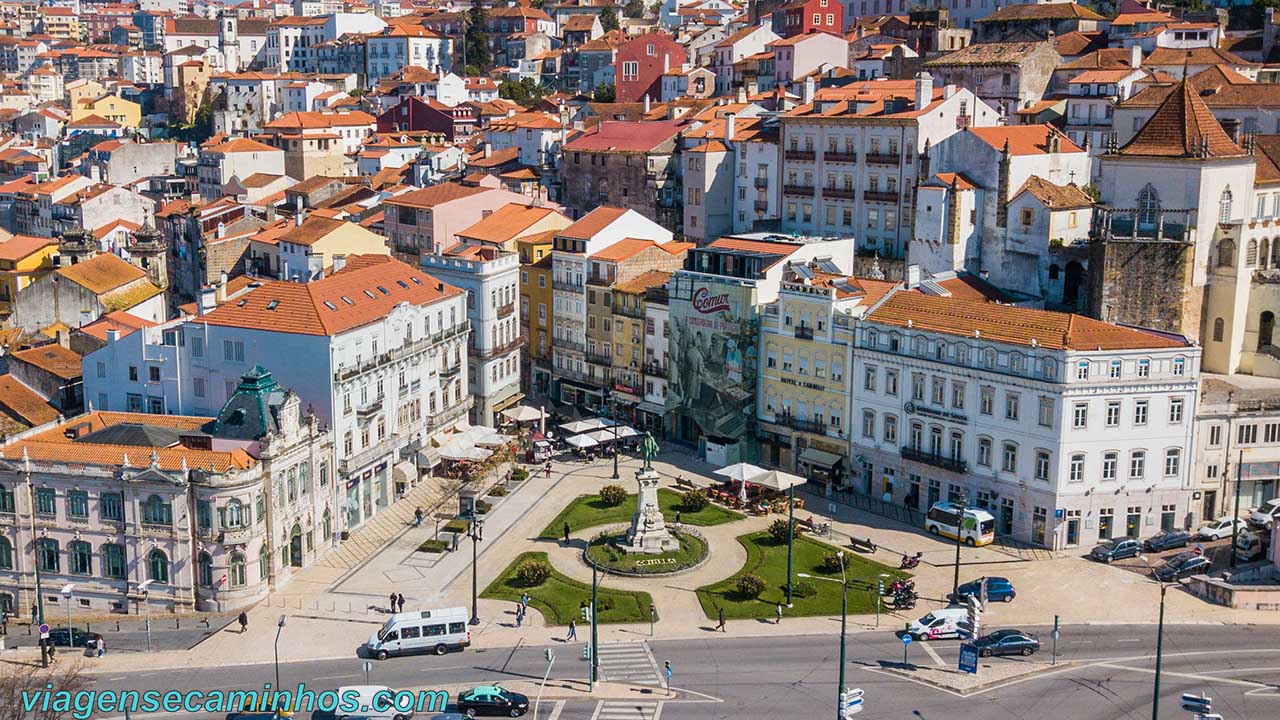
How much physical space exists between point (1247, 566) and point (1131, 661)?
1398cm

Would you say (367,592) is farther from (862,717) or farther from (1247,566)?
(1247,566)

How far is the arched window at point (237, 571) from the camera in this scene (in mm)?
63406

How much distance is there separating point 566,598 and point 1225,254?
47271 mm

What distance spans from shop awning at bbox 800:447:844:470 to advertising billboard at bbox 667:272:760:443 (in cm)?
489

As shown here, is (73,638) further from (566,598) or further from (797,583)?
(797,583)

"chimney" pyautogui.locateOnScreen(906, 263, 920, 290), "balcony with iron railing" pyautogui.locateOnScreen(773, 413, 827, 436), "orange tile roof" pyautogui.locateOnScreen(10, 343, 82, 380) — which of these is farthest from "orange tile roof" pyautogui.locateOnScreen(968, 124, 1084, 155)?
"orange tile roof" pyautogui.locateOnScreen(10, 343, 82, 380)

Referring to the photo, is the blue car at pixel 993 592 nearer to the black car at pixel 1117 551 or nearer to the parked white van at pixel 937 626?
the parked white van at pixel 937 626

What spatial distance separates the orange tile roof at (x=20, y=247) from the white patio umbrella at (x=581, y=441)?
170 feet

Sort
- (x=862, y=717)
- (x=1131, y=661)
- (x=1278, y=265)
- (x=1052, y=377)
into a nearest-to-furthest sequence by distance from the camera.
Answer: (x=862, y=717)
(x=1131, y=661)
(x=1052, y=377)
(x=1278, y=265)

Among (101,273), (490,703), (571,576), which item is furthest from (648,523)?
(101,273)

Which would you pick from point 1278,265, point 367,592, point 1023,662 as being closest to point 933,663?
→ point 1023,662

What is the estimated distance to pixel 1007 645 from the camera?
58500 mm

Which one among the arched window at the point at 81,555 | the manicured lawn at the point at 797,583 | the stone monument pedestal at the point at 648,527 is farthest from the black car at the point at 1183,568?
the arched window at the point at 81,555

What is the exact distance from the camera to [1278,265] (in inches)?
3440
